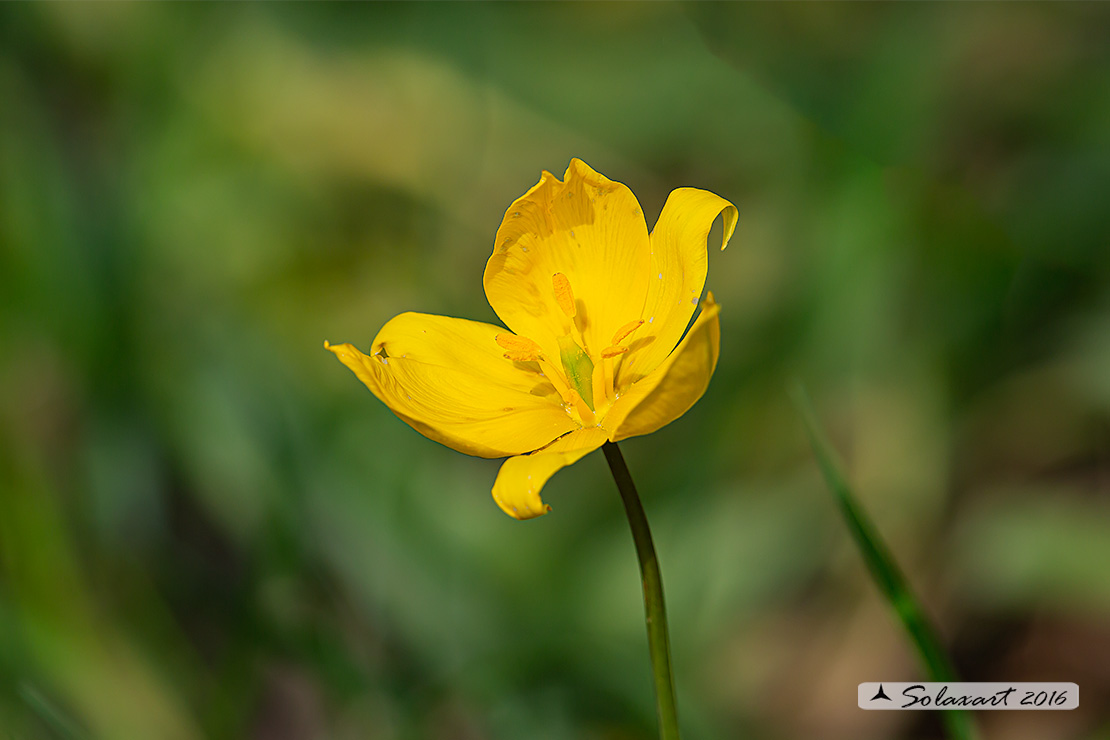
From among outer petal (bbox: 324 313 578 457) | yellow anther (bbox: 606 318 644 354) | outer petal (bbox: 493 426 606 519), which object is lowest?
outer petal (bbox: 493 426 606 519)

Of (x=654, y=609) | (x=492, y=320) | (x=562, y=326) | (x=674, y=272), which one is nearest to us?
(x=654, y=609)

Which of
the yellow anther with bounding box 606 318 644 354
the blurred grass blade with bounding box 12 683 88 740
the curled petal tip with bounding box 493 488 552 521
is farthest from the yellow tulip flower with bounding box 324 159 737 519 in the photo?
the blurred grass blade with bounding box 12 683 88 740

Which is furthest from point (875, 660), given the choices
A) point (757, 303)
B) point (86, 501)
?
point (86, 501)

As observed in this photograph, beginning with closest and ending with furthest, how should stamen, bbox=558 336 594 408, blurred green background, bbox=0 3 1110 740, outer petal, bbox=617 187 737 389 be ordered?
outer petal, bbox=617 187 737 389 < stamen, bbox=558 336 594 408 < blurred green background, bbox=0 3 1110 740

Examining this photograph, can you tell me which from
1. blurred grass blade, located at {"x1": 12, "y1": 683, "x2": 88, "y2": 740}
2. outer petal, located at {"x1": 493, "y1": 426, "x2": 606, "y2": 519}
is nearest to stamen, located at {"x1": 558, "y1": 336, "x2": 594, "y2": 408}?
outer petal, located at {"x1": 493, "y1": 426, "x2": 606, "y2": 519}

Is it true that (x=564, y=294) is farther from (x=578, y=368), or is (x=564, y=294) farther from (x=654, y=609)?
(x=654, y=609)

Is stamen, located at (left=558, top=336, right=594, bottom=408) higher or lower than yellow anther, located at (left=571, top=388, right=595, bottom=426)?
higher

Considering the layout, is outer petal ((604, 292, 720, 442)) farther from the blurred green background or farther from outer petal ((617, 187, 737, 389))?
the blurred green background

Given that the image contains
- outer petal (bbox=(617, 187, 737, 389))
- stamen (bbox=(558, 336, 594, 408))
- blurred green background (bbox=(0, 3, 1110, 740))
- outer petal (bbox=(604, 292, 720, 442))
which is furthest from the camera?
blurred green background (bbox=(0, 3, 1110, 740))

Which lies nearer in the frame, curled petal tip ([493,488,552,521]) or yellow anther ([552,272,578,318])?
curled petal tip ([493,488,552,521])

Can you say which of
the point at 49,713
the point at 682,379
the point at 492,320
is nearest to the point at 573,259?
the point at 682,379
